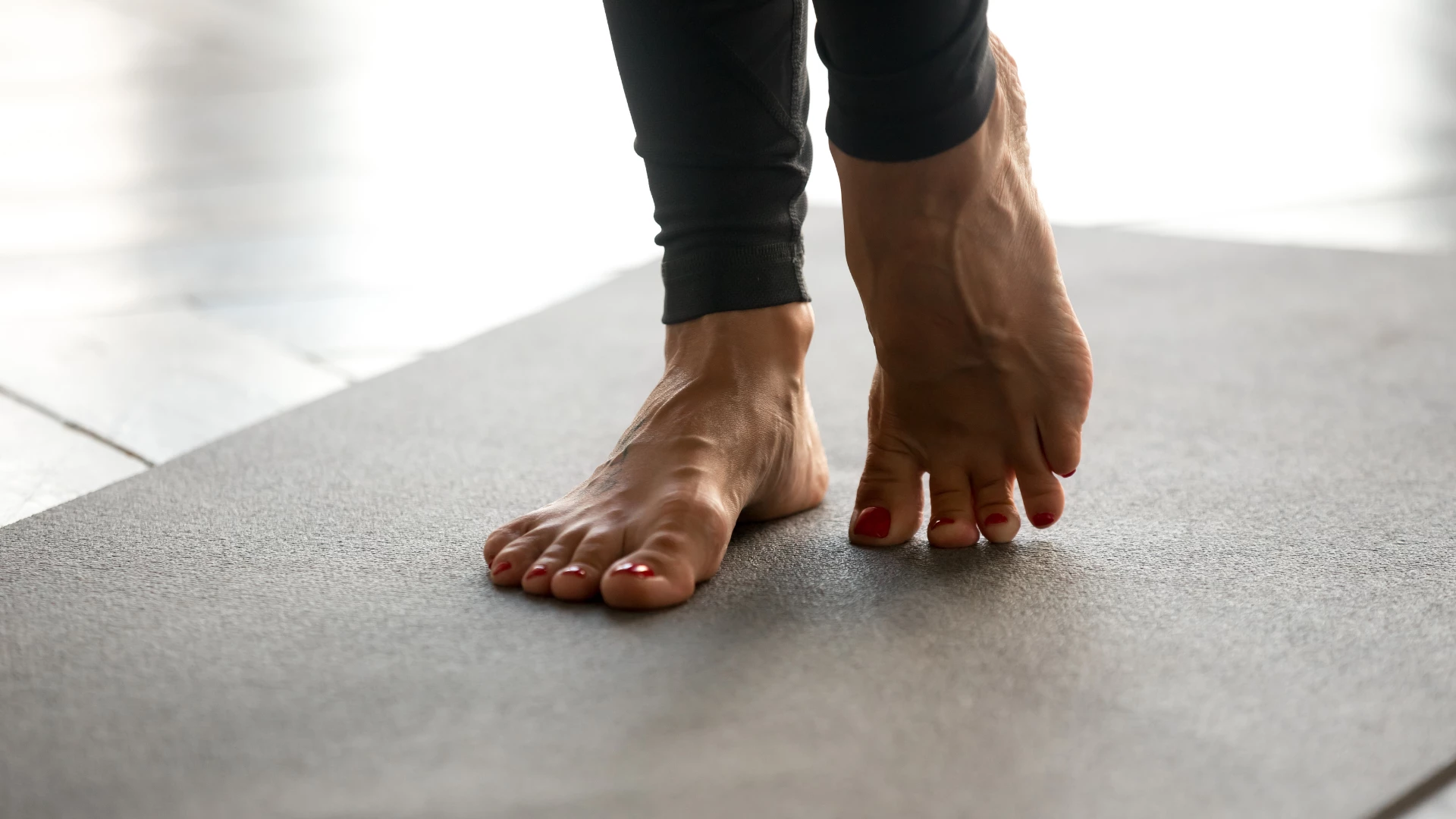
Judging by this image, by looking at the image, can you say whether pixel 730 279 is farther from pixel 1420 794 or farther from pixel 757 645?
Result: pixel 1420 794

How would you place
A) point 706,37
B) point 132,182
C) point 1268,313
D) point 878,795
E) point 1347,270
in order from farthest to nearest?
point 132,182
point 1347,270
point 1268,313
point 706,37
point 878,795

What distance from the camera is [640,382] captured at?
5.14 feet

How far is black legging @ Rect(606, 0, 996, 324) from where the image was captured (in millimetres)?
893

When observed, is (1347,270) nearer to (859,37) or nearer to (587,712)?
(859,37)

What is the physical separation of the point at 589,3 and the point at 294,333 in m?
3.95

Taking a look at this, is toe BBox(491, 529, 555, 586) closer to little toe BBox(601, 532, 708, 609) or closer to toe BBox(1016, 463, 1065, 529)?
little toe BBox(601, 532, 708, 609)

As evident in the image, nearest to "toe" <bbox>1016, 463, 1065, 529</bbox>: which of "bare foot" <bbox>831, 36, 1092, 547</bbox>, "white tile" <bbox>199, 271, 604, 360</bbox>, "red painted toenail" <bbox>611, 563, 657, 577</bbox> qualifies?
"bare foot" <bbox>831, 36, 1092, 547</bbox>

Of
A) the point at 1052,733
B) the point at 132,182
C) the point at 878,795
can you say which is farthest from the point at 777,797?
the point at 132,182

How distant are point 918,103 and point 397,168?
2.64m

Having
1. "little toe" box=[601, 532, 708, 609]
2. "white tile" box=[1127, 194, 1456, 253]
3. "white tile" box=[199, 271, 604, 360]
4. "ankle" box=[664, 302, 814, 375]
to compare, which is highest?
"ankle" box=[664, 302, 814, 375]

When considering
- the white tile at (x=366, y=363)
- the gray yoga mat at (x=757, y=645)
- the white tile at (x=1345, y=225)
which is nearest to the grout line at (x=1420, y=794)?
the gray yoga mat at (x=757, y=645)

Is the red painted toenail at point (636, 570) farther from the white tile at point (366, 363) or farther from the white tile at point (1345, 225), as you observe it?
the white tile at point (1345, 225)

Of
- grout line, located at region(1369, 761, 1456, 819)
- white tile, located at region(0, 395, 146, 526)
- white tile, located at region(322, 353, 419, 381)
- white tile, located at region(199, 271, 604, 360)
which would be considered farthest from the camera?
white tile, located at region(199, 271, 604, 360)

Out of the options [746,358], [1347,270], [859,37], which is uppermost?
[859,37]
